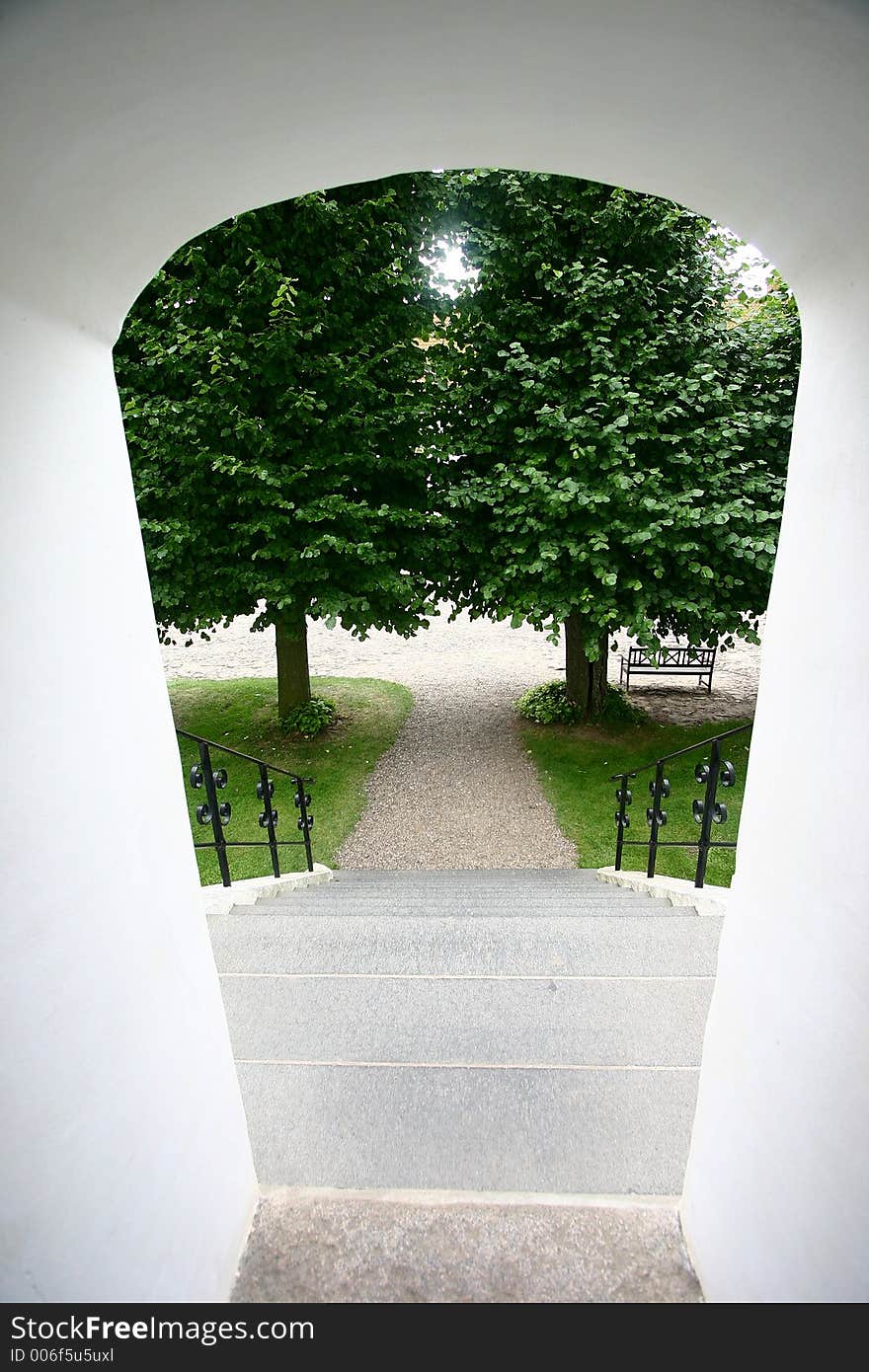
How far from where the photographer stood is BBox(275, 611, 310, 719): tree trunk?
9.70m

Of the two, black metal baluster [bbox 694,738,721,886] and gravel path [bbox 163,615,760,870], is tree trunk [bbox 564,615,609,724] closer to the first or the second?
gravel path [bbox 163,615,760,870]

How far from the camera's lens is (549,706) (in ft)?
A: 35.5

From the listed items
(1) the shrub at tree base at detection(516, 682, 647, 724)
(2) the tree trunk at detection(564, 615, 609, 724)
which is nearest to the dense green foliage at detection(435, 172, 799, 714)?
(2) the tree trunk at detection(564, 615, 609, 724)

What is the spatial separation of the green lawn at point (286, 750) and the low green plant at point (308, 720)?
139mm

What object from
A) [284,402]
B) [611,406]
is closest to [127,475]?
[284,402]

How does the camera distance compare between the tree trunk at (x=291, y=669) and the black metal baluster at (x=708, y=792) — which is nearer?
the black metal baluster at (x=708, y=792)

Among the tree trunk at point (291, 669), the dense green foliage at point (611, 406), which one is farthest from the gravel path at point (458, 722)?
the dense green foliage at point (611, 406)

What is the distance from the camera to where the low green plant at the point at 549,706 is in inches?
412

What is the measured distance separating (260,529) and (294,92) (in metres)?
5.87

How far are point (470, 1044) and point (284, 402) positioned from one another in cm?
602

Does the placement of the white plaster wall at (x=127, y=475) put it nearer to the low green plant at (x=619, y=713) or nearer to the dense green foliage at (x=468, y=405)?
the dense green foliage at (x=468, y=405)

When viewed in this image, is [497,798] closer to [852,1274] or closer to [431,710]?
[431,710]

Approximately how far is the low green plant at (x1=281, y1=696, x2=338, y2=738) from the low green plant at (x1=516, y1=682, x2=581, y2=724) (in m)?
3.12

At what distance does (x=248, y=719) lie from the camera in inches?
422
